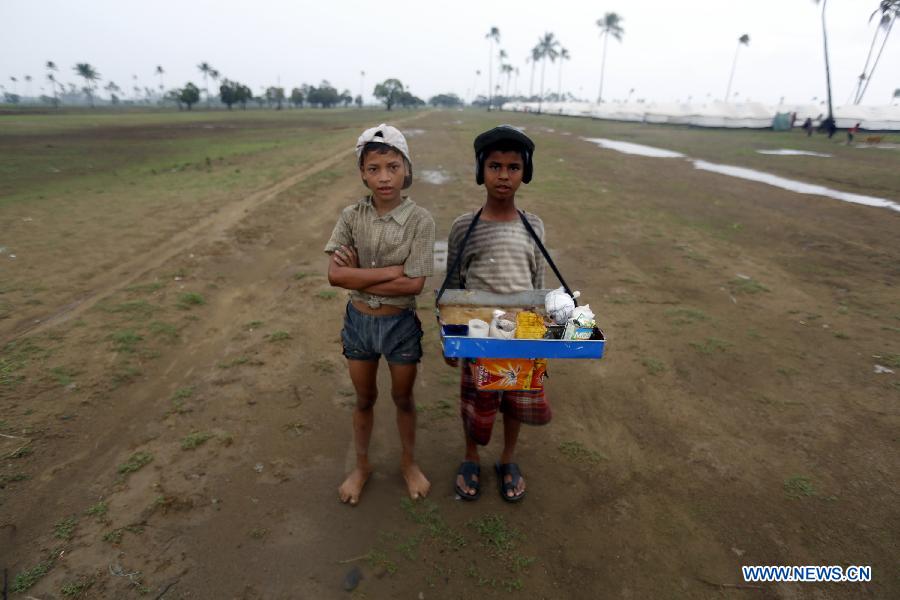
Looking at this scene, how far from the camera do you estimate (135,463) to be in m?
2.92

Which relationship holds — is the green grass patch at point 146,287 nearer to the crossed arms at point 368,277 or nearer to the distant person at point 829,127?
the crossed arms at point 368,277

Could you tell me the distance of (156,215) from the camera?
8586 mm

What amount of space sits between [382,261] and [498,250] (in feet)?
2.03

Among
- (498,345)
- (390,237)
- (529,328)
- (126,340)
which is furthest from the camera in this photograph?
(126,340)

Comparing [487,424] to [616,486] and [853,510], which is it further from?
[853,510]

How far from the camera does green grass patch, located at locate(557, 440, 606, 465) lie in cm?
311

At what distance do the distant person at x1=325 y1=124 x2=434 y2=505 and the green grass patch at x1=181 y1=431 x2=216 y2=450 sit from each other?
4.72ft

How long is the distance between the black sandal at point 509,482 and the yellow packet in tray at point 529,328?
122cm

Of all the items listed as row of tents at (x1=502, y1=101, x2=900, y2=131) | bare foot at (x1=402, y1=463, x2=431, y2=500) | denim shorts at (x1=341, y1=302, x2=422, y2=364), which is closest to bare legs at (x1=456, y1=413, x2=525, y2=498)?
bare foot at (x1=402, y1=463, x2=431, y2=500)

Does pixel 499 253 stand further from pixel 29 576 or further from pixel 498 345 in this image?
pixel 29 576

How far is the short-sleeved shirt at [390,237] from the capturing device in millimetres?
2230

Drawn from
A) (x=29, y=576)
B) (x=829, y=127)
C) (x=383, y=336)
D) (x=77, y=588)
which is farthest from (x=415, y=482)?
(x=829, y=127)

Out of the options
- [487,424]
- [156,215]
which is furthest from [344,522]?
[156,215]

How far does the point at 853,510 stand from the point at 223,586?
3.59m
